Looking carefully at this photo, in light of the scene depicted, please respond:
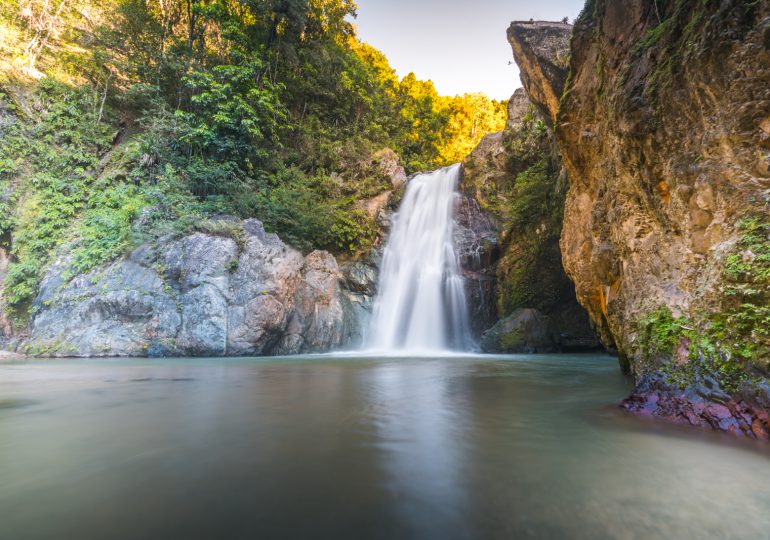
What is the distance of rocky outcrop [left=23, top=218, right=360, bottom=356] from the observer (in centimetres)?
901

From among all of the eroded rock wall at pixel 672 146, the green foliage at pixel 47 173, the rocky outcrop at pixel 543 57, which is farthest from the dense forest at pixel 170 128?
the eroded rock wall at pixel 672 146

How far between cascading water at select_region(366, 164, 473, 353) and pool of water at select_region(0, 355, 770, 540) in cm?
844

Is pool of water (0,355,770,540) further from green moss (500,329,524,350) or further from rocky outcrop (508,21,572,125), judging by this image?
rocky outcrop (508,21,572,125)

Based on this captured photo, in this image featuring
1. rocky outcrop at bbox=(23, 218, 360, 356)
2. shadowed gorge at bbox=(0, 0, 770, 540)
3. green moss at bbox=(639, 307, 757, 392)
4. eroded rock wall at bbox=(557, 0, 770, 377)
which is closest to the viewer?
shadowed gorge at bbox=(0, 0, 770, 540)

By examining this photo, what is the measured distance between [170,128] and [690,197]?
48.3ft

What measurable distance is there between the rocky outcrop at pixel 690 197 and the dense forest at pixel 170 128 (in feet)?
33.9

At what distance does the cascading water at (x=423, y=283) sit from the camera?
40.4ft

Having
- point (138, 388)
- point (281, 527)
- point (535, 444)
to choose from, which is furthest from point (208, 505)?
point (138, 388)

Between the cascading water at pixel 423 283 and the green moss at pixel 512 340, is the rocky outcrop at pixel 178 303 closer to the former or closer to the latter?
the cascading water at pixel 423 283

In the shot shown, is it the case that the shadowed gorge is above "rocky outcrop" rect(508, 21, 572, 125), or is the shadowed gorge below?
below

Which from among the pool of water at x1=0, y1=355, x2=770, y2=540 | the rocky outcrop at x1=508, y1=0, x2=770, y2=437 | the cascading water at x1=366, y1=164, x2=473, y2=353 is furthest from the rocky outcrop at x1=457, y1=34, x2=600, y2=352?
the pool of water at x1=0, y1=355, x2=770, y2=540

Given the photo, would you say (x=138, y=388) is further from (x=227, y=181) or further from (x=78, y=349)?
(x=227, y=181)

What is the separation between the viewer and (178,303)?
9.30 meters

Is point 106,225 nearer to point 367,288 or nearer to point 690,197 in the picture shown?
point 367,288
